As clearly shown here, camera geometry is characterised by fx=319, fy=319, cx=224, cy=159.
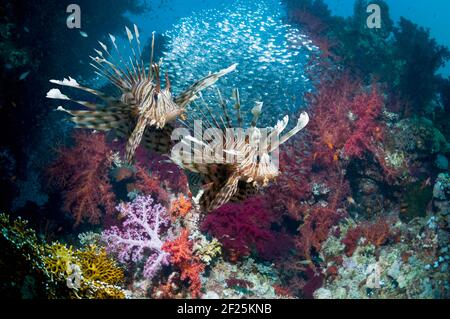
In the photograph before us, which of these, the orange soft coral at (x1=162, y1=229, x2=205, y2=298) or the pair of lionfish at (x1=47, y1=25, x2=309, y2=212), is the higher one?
the pair of lionfish at (x1=47, y1=25, x2=309, y2=212)

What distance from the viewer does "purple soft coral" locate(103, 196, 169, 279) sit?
473 cm

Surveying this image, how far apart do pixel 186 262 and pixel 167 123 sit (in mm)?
2288

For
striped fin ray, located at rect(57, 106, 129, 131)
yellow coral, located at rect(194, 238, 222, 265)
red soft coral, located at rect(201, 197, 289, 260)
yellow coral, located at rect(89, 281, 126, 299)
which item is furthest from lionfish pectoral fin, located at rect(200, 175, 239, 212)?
red soft coral, located at rect(201, 197, 289, 260)

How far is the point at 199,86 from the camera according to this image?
10.0 ft

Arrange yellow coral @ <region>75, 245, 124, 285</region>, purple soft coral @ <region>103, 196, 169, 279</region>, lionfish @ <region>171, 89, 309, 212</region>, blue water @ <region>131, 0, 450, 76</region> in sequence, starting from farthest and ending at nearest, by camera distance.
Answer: blue water @ <region>131, 0, 450, 76</region>, purple soft coral @ <region>103, 196, 169, 279</region>, yellow coral @ <region>75, 245, 124, 285</region>, lionfish @ <region>171, 89, 309, 212</region>

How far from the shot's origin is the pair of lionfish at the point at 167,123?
278 cm

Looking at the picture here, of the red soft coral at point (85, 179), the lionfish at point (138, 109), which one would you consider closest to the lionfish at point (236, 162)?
the lionfish at point (138, 109)

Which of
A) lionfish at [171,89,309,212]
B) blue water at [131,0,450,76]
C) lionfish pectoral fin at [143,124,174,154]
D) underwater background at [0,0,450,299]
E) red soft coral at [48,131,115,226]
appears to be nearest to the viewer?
lionfish at [171,89,309,212]

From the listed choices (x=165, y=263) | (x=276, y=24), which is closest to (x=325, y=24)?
(x=276, y=24)

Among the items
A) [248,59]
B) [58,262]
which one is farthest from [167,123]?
[248,59]

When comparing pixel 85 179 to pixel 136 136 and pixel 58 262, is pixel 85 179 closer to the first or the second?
pixel 58 262

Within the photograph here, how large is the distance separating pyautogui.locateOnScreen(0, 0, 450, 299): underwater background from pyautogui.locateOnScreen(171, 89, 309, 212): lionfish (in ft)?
0.34

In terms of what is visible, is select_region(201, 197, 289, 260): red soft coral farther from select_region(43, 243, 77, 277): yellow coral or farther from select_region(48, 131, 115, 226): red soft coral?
select_region(48, 131, 115, 226): red soft coral
